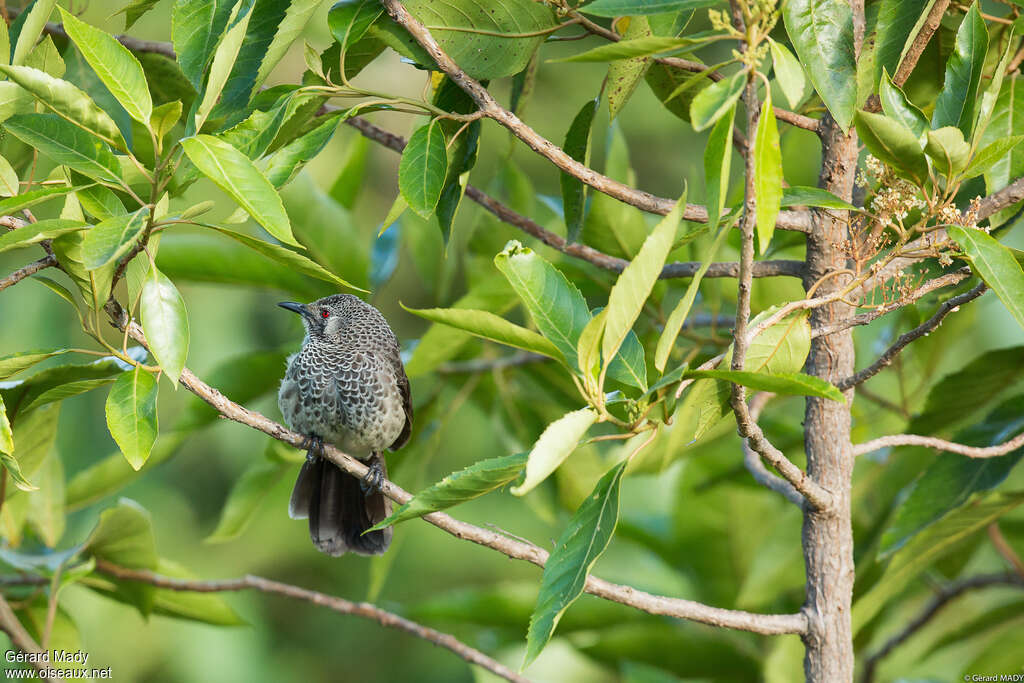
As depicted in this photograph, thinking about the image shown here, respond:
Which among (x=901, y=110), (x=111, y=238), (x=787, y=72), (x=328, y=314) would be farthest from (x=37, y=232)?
(x=328, y=314)

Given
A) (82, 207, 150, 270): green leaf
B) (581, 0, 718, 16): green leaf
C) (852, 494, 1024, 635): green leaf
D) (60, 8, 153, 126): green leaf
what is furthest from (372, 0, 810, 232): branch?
(852, 494, 1024, 635): green leaf

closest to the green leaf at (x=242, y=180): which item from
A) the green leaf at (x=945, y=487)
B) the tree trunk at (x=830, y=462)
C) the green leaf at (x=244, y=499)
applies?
the tree trunk at (x=830, y=462)

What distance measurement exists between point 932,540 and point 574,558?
119 cm

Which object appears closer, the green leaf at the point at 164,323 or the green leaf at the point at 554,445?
the green leaf at the point at 554,445

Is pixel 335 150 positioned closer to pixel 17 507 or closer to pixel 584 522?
pixel 17 507

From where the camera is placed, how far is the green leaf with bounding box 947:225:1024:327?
4.27ft

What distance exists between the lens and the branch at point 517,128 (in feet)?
5.16

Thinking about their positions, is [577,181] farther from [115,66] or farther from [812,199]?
[115,66]

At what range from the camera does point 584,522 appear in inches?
52.2

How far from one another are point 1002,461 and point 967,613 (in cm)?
235

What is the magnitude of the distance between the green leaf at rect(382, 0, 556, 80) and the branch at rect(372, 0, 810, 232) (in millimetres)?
44

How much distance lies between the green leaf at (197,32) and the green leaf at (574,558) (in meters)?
0.81

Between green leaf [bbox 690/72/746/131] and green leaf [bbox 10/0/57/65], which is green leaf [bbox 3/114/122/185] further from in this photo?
green leaf [bbox 690/72/746/131]

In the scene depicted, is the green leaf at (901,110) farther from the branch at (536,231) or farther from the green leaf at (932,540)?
the green leaf at (932,540)
